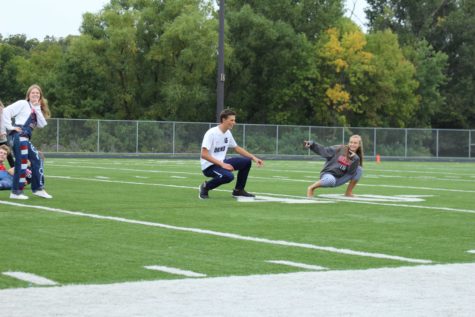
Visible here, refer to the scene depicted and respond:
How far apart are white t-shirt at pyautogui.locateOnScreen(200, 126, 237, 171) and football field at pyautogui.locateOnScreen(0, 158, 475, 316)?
67cm

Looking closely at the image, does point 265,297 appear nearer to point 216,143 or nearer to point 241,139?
point 216,143

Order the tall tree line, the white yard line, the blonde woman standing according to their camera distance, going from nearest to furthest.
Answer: the white yard line
the blonde woman standing
the tall tree line

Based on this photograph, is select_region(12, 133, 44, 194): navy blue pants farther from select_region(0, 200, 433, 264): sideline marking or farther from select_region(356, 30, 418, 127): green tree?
select_region(356, 30, 418, 127): green tree

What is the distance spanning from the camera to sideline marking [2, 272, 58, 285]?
6957 millimetres

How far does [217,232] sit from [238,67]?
178 feet

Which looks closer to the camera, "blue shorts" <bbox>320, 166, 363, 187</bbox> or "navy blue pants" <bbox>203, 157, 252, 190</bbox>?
"navy blue pants" <bbox>203, 157, 252, 190</bbox>

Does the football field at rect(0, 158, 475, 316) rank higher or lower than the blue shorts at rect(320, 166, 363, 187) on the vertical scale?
lower

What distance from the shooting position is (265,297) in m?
6.41

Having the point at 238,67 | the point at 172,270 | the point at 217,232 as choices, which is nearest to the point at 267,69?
the point at 238,67

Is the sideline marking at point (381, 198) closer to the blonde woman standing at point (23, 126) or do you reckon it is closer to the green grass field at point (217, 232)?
the green grass field at point (217, 232)

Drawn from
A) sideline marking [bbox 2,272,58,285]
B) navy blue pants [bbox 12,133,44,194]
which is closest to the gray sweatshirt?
navy blue pants [bbox 12,133,44,194]

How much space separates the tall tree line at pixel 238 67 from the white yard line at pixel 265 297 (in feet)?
170

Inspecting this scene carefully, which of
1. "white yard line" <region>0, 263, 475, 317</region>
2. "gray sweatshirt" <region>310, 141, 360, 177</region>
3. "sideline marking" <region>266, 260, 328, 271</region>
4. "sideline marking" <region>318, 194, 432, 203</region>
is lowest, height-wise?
"sideline marking" <region>318, 194, 432, 203</region>

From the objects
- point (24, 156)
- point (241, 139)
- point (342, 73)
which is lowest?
point (241, 139)
